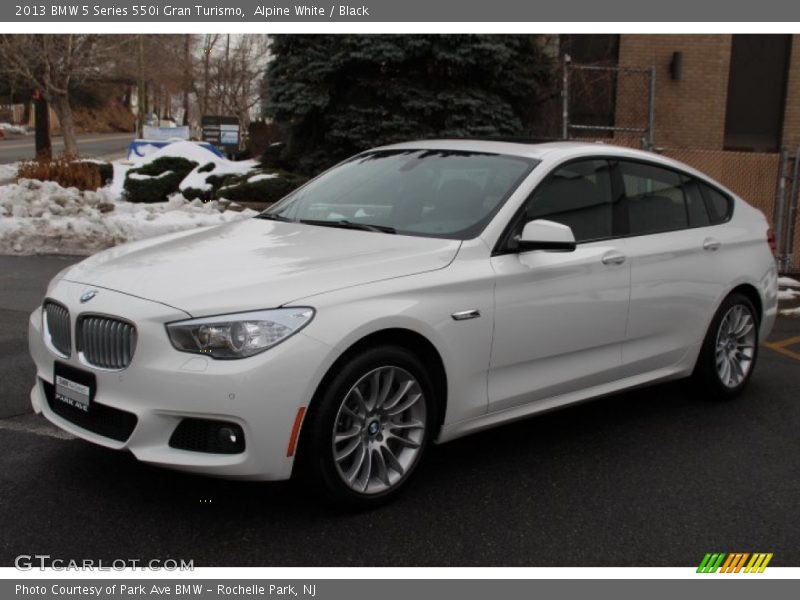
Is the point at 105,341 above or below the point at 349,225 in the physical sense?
below

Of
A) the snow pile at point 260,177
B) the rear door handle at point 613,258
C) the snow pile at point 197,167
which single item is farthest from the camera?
the snow pile at point 197,167

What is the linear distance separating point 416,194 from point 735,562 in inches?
96.4

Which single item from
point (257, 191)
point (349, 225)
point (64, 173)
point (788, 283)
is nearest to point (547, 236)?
point (349, 225)

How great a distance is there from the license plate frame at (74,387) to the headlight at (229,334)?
48 cm

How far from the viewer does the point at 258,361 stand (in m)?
3.49

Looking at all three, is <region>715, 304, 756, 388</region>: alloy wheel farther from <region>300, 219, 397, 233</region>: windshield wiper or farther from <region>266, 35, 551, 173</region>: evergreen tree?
<region>266, 35, 551, 173</region>: evergreen tree

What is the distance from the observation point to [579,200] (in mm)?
5012

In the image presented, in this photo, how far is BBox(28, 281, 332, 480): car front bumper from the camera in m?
3.47

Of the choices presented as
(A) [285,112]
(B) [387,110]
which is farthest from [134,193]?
(B) [387,110]

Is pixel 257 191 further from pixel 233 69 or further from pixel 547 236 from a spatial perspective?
pixel 233 69

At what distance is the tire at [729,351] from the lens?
579cm

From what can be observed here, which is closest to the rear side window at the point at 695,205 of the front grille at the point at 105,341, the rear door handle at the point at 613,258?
the rear door handle at the point at 613,258
